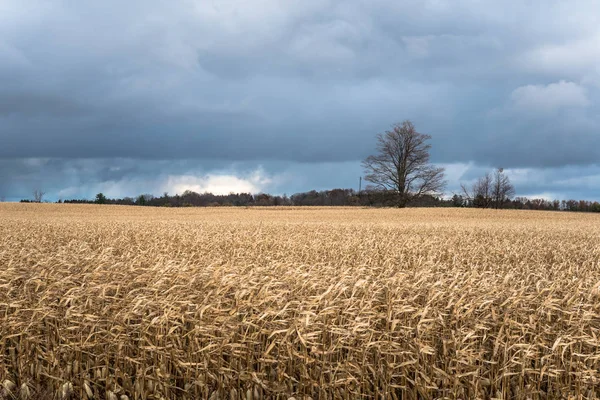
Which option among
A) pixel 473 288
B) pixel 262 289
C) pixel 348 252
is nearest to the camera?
pixel 262 289

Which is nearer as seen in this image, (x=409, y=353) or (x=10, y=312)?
(x=409, y=353)

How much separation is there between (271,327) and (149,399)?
160 centimetres

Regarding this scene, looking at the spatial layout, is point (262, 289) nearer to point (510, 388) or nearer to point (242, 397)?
point (242, 397)

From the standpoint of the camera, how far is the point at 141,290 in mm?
7383

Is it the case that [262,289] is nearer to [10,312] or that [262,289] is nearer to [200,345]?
[200,345]

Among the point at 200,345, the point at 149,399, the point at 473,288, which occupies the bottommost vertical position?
the point at 149,399

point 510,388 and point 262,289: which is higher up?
point 262,289

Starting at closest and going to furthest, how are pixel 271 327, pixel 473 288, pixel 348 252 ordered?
pixel 271 327 → pixel 473 288 → pixel 348 252

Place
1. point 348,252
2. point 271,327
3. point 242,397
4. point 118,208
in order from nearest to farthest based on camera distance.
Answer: point 242,397, point 271,327, point 348,252, point 118,208

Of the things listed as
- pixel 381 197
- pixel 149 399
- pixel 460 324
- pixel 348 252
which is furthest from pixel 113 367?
pixel 381 197

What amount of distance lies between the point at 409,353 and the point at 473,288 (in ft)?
7.56

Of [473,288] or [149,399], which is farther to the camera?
[473,288]

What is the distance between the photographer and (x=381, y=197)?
207ft

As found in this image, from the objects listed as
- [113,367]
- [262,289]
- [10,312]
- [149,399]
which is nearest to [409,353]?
[262,289]
